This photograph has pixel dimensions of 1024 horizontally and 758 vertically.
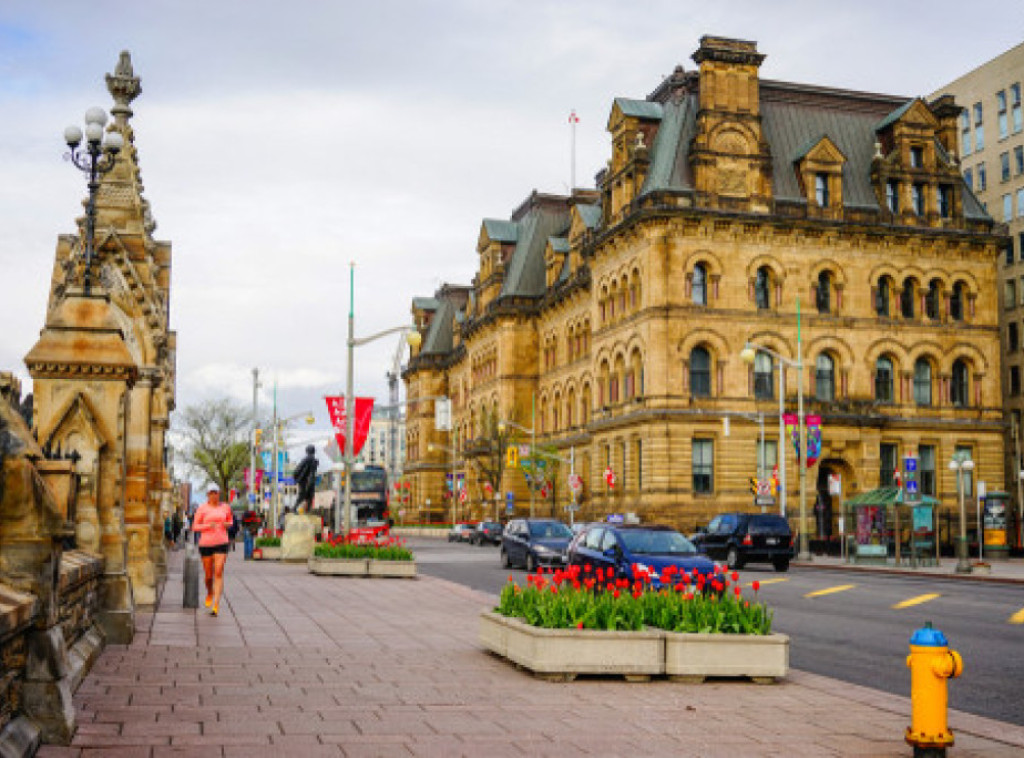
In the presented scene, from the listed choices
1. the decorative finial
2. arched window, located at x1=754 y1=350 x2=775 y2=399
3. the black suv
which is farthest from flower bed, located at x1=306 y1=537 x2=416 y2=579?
arched window, located at x1=754 y1=350 x2=775 y2=399

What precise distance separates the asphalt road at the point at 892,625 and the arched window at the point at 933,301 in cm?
3177

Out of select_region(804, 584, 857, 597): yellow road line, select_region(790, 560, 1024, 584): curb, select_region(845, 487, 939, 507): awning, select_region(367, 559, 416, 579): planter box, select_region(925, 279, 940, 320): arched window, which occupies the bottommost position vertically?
select_region(790, 560, 1024, 584): curb

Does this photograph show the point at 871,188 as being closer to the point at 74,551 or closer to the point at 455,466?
the point at 455,466

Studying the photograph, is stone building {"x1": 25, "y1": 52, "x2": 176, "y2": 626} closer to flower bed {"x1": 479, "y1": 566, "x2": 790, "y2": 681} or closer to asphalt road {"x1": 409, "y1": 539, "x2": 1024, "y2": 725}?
flower bed {"x1": 479, "y1": 566, "x2": 790, "y2": 681}

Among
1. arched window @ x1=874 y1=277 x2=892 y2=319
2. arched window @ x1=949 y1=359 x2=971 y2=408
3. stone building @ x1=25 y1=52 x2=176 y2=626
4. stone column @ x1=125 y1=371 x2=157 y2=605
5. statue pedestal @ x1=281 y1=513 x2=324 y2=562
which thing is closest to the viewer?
stone building @ x1=25 y1=52 x2=176 y2=626

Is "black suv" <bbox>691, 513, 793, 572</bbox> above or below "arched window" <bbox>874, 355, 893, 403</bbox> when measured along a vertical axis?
below

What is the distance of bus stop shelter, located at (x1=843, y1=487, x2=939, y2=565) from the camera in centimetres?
4050

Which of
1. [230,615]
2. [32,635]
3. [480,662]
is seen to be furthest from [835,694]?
[230,615]

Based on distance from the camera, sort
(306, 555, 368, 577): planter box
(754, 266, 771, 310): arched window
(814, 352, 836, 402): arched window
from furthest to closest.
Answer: (814, 352, 836, 402): arched window → (754, 266, 771, 310): arched window → (306, 555, 368, 577): planter box

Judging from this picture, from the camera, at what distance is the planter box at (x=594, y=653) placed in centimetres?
1190

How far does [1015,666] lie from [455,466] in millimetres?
85101

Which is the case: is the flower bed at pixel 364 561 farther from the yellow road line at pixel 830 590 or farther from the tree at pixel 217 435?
the tree at pixel 217 435

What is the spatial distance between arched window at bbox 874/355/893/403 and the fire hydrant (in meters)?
57.1

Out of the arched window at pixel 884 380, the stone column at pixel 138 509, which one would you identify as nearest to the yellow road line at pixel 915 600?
the stone column at pixel 138 509
